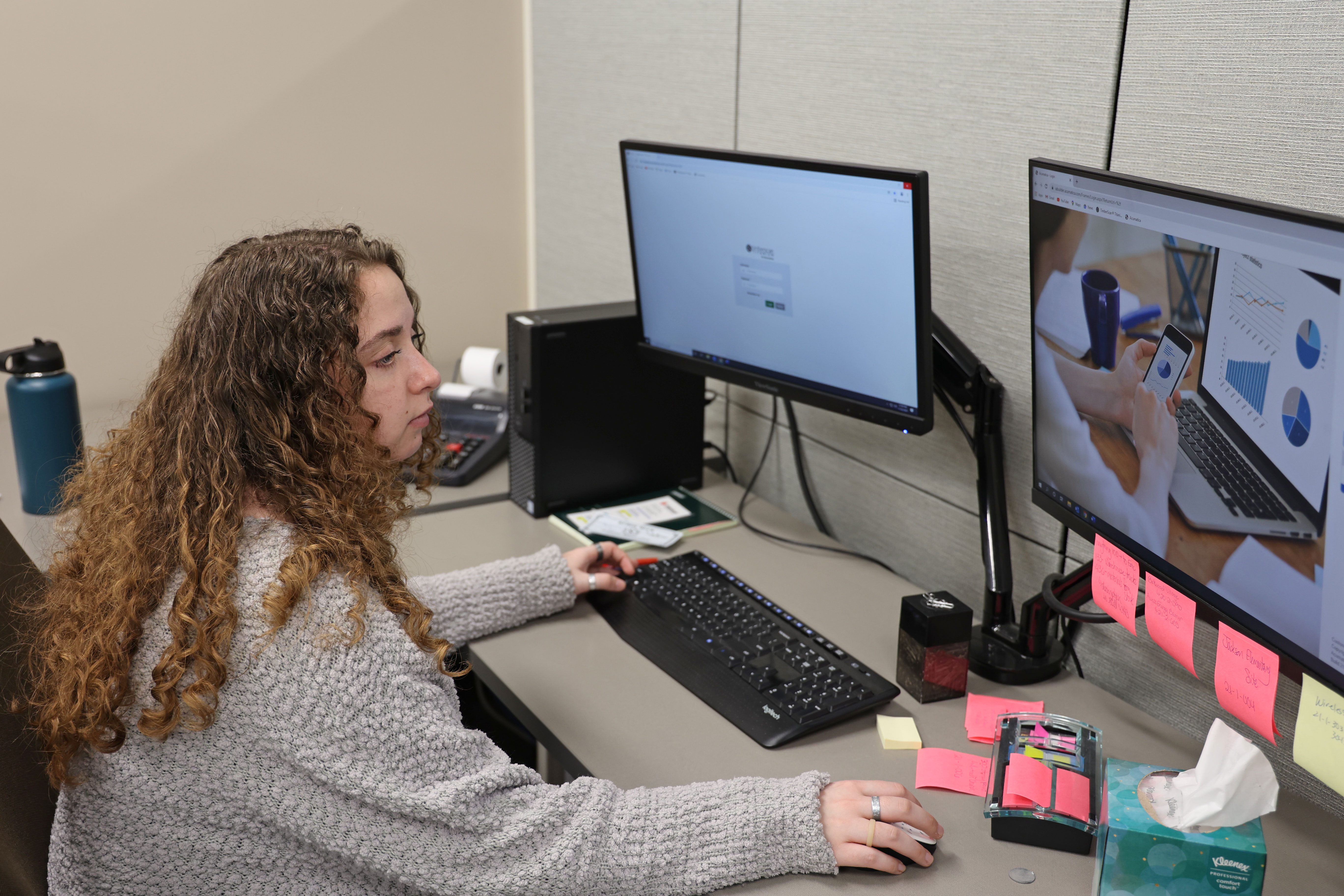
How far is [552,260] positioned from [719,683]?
140cm

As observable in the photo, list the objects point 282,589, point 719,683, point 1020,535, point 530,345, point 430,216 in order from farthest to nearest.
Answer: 1. point 430,216
2. point 530,345
3. point 1020,535
4. point 719,683
5. point 282,589

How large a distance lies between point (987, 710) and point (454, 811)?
0.58 metres

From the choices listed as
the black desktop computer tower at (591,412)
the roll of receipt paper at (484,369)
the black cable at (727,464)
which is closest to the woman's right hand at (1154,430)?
the black desktop computer tower at (591,412)

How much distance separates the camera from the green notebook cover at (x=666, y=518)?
1.58 metres

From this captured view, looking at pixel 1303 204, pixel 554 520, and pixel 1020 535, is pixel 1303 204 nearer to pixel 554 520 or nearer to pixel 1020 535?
pixel 1020 535

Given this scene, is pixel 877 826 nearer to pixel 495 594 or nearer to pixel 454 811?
pixel 454 811

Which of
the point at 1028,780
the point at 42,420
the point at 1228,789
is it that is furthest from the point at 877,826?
the point at 42,420

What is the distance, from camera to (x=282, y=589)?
2.83 feet

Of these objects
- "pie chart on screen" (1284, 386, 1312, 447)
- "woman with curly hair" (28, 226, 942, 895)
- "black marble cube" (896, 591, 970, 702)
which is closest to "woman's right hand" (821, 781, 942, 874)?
"woman with curly hair" (28, 226, 942, 895)

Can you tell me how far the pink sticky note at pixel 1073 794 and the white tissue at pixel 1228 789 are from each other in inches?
4.1

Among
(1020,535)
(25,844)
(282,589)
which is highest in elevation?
(282,589)

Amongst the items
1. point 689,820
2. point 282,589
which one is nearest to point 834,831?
point 689,820

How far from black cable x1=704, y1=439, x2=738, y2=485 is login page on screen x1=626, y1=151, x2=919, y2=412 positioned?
Answer: 1.04 ft

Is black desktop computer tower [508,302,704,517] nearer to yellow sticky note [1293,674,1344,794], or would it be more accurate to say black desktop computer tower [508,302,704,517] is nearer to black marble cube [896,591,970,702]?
black marble cube [896,591,970,702]
